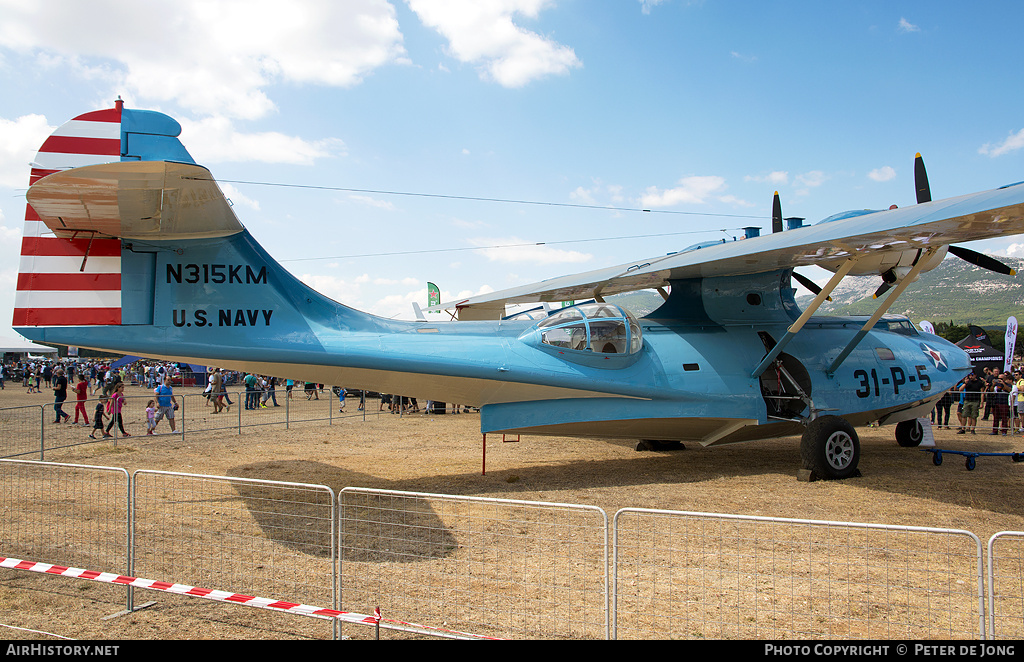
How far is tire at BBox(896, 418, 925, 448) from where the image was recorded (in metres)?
15.1

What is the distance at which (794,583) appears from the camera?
6.16m

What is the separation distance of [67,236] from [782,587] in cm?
940

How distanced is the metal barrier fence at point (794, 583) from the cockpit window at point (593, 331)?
3.56 m

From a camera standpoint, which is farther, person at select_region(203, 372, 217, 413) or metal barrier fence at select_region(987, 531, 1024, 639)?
person at select_region(203, 372, 217, 413)

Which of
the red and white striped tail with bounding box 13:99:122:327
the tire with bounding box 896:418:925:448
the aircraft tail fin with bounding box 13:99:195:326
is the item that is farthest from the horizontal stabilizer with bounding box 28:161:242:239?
the tire with bounding box 896:418:925:448

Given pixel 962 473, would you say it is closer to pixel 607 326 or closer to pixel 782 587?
pixel 607 326

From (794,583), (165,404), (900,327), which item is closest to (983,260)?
(900,327)

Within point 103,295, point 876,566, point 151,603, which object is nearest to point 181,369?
point 103,295

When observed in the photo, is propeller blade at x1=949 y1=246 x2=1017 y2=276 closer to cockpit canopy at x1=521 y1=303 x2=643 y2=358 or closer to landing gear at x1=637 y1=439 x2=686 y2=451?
cockpit canopy at x1=521 y1=303 x2=643 y2=358

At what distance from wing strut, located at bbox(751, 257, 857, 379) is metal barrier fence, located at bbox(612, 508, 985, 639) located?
12.8 ft

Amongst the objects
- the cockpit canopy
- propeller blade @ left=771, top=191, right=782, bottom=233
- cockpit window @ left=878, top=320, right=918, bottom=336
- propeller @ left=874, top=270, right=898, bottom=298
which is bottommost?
the cockpit canopy

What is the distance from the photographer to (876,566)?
22.1 ft

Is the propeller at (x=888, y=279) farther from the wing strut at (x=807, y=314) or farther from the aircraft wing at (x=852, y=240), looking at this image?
the wing strut at (x=807, y=314)
